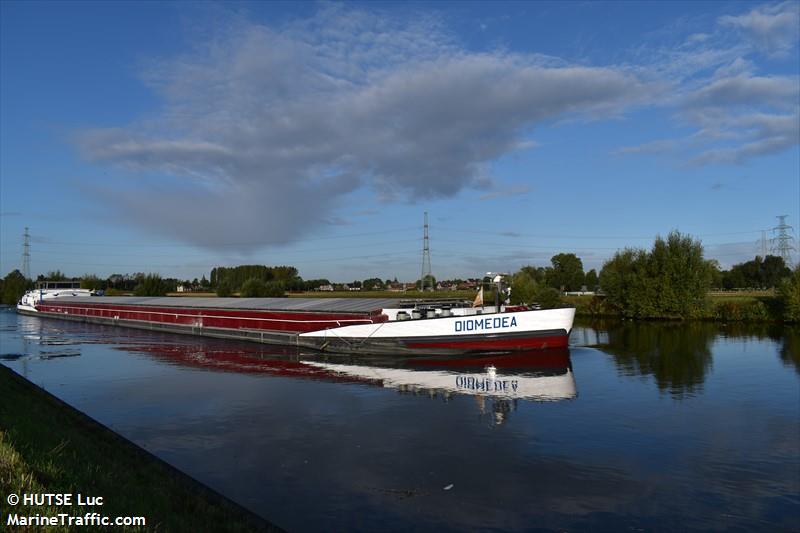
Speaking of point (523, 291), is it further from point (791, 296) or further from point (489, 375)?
point (489, 375)

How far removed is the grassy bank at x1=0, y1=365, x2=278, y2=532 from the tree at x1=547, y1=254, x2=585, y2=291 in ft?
420

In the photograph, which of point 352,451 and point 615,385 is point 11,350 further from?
point 615,385

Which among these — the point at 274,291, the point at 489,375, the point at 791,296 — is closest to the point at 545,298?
the point at 791,296

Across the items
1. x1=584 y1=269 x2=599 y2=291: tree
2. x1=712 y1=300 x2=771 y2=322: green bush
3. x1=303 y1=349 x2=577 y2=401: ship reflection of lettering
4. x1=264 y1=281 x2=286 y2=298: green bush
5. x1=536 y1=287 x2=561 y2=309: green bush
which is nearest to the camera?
x1=303 y1=349 x2=577 y2=401: ship reflection of lettering

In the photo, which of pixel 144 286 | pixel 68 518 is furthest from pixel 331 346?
pixel 144 286

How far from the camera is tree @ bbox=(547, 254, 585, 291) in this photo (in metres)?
134

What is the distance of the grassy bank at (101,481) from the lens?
6676mm

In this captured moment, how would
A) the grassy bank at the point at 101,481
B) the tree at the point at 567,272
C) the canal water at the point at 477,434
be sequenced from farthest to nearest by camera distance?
the tree at the point at 567,272, the canal water at the point at 477,434, the grassy bank at the point at 101,481

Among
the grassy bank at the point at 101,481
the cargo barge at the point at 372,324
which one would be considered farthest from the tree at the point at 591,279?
the grassy bank at the point at 101,481

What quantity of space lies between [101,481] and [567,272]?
137011 mm

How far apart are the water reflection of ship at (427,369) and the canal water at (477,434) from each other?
18cm

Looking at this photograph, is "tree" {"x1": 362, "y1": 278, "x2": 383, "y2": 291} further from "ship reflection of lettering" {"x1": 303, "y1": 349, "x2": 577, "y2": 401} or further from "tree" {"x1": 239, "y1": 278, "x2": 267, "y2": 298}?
"ship reflection of lettering" {"x1": 303, "y1": 349, "x2": 577, "y2": 401}

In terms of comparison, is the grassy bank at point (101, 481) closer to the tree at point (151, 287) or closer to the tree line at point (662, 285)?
the tree line at point (662, 285)

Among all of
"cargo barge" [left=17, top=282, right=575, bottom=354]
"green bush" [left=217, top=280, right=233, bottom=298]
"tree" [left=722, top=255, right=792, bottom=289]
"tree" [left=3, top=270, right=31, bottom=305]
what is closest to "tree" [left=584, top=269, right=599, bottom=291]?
"tree" [left=722, top=255, right=792, bottom=289]
